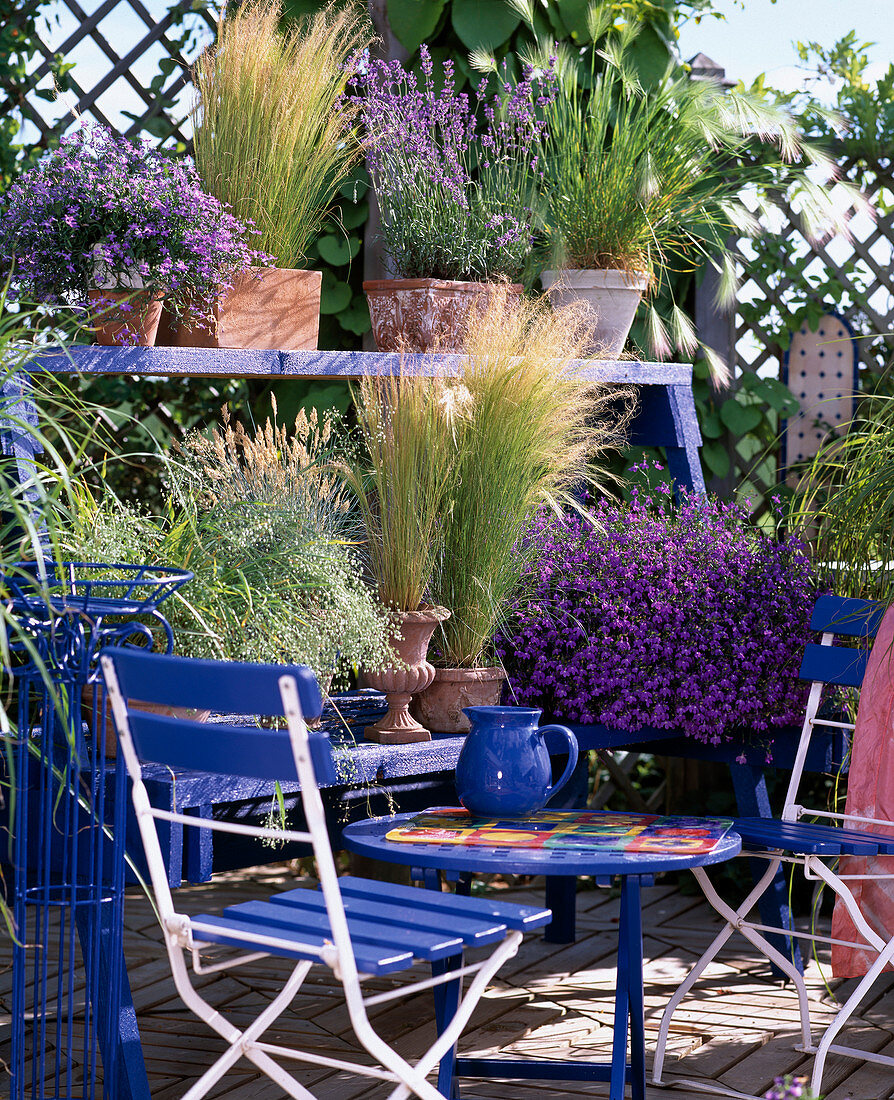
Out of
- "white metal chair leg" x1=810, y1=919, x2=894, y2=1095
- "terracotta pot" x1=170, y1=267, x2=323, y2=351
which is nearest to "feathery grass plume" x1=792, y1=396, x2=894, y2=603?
"white metal chair leg" x1=810, y1=919, x2=894, y2=1095

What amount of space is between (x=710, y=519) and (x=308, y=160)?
1.20m

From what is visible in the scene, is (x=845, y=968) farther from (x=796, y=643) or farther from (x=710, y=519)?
(x=710, y=519)

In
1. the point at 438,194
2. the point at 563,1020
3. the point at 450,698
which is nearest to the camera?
the point at 450,698

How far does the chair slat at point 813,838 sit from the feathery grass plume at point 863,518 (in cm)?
46

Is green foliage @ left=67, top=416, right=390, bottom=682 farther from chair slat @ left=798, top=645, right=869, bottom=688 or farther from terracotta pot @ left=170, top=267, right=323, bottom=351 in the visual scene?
chair slat @ left=798, top=645, right=869, bottom=688

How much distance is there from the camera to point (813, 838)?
2.49m

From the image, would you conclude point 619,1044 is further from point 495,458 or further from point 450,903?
point 495,458

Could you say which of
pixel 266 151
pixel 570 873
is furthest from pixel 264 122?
pixel 570 873

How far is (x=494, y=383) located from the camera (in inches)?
108

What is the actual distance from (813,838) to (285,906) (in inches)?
39.4

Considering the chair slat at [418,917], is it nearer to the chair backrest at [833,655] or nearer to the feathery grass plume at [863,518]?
the chair backrest at [833,655]

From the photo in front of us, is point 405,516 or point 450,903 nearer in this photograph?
point 450,903

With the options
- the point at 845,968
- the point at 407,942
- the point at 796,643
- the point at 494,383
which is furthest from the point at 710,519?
the point at 407,942

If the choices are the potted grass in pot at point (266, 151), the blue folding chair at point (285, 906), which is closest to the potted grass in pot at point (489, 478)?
the potted grass in pot at point (266, 151)
